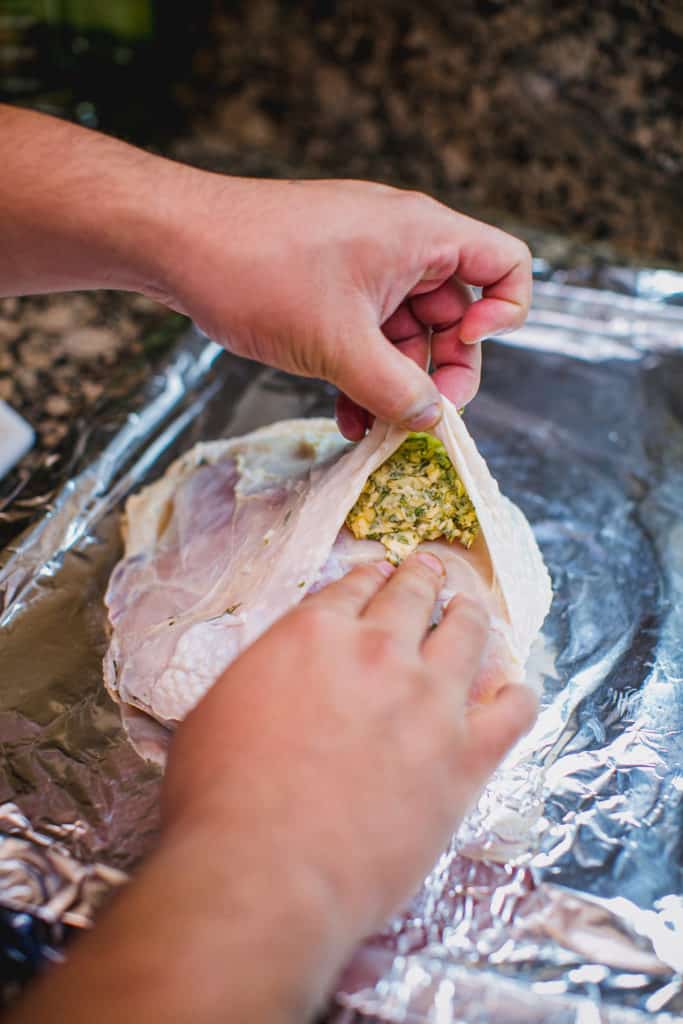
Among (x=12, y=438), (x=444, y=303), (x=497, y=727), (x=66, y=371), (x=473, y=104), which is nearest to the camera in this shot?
(x=497, y=727)

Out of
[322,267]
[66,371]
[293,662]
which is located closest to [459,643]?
[293,662]

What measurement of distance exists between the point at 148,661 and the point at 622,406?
1.23 metres

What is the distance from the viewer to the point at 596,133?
236cm

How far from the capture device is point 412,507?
4.28 ft

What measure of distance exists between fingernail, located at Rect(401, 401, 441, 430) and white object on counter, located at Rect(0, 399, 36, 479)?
87 cm

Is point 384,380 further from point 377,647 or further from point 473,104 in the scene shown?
point 473,104

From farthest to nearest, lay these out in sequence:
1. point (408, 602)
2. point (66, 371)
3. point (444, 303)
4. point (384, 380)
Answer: point (66, 371)
point (444, 303)
point (384, 380)
point (408, 602)

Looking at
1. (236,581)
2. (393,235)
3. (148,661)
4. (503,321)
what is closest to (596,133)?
(503,321)

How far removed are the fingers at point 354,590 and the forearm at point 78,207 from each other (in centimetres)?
55

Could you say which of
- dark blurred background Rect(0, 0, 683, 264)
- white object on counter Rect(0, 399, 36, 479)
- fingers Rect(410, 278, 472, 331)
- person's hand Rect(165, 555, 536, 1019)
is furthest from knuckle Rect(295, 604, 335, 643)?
dark blurred background Rect(0, 0, 683, 264)

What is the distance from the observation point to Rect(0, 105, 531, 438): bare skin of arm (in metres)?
1.19

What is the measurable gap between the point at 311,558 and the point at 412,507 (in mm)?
179

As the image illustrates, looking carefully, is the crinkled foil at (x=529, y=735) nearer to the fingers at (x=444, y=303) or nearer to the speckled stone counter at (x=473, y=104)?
the fingers at (x=444, y=303)

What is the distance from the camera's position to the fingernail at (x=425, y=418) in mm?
1216
